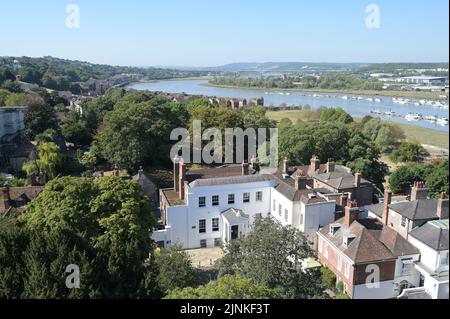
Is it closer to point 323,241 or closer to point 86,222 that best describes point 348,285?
point 323,241

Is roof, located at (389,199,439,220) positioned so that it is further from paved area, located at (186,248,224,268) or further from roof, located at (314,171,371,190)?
paved area, located at (186,248,224,268)

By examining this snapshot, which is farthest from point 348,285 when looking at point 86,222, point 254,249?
point 86,222

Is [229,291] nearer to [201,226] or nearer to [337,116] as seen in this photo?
[201,226]

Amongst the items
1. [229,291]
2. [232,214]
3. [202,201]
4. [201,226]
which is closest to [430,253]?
[229,291]

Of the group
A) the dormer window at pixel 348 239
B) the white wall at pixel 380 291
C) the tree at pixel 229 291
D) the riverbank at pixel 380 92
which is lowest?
the white wall at pixel 380 291

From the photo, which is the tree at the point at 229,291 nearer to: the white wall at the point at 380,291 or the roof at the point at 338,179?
the white wall at the point at 380,291

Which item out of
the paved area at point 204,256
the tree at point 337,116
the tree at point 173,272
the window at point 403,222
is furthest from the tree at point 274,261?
the tree at point 337,116
